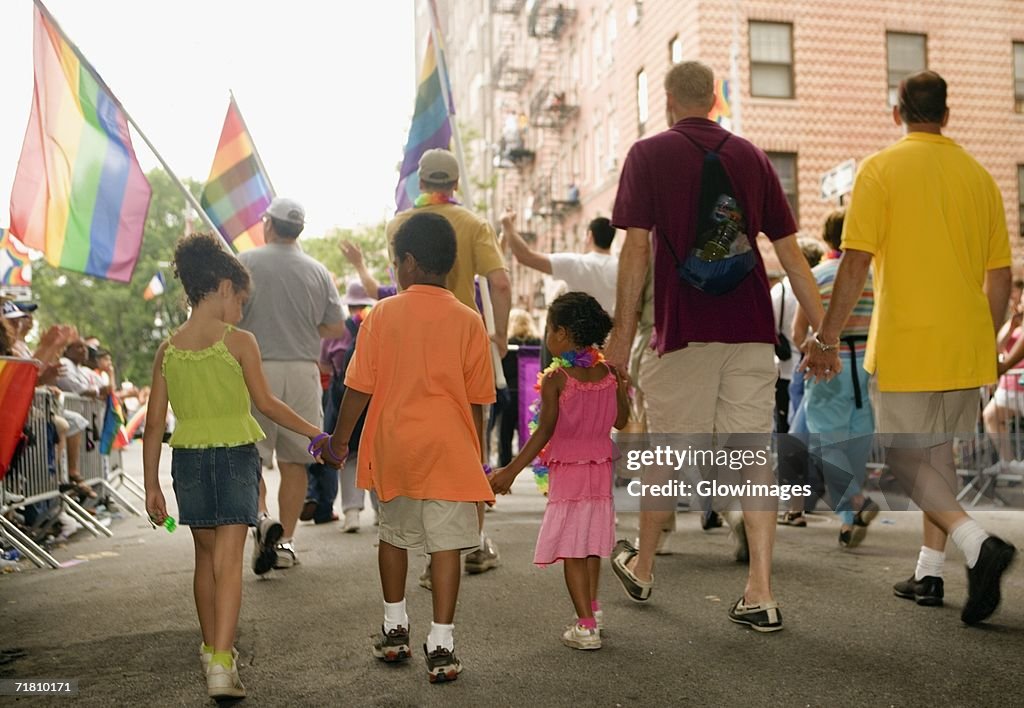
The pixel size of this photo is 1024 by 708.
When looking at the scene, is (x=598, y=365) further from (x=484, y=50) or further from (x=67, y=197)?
(x=484, y=50)

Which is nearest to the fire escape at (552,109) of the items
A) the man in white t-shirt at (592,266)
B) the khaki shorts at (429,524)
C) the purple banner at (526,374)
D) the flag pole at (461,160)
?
the purple banner at (526,374)

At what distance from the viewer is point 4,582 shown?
7.36 meters

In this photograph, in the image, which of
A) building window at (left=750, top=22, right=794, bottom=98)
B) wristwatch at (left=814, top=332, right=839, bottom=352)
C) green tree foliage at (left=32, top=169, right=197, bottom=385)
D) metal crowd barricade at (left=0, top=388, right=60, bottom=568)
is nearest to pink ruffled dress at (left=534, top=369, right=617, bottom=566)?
wristwatch at (left=814, top=332, right=839, bottom=352)

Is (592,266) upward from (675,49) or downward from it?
downward

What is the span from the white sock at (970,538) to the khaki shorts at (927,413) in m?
0.45

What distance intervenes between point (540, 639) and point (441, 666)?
0.82 metres

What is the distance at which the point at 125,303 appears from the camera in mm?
67375

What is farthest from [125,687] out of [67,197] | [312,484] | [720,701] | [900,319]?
[312,484]

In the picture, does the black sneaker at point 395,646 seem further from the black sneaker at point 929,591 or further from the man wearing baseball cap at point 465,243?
the black sneaker at point 929,591

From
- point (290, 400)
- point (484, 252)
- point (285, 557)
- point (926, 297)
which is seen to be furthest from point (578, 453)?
point (285, 557)

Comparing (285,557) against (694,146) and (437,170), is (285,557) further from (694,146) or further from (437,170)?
(694,146)

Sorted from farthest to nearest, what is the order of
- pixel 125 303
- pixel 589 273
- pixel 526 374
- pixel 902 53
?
pixel 125 303
pixel 902 53
pixel 526 374
pixel 589 273

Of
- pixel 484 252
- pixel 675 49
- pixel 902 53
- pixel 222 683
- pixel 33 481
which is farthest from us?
pixel 675 49

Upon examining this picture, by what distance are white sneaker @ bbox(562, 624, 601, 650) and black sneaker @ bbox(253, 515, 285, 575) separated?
2.20 m
